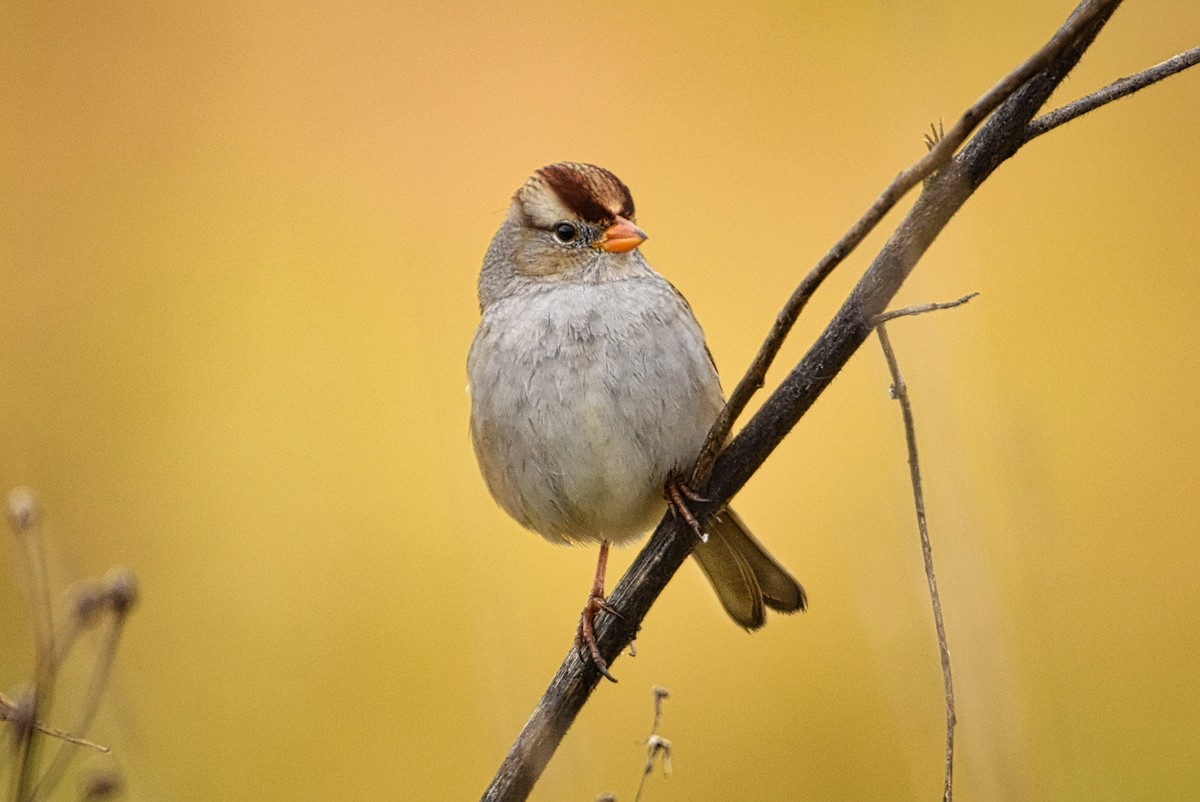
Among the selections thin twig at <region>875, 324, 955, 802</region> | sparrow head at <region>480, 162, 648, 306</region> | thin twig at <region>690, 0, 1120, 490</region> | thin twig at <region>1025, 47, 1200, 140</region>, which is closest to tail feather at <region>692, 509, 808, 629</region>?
sparrow head at <region>480, 162, 648, 306</region>

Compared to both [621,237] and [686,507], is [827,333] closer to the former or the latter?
[686,507]

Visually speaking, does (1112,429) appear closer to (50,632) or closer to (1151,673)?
(1151,673)

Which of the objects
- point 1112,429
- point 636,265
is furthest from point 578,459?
point 1112,429

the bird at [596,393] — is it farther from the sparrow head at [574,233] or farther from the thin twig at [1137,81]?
the thin twig at [1137,81]

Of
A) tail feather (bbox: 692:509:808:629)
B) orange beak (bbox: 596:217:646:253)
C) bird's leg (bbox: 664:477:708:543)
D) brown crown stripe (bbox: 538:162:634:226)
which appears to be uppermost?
brown crown stripe (bbox: 538:162:634:226)

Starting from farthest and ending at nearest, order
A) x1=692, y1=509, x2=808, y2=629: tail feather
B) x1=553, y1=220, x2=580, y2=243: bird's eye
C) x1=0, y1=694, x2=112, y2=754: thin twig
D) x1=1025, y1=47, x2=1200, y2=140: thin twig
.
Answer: x1=553, y1=220, x2=580, y2=243: bird's eye
x1=692, y1=509, x2=808, y2=629: tail feather
x1=1025, y1=47, x2=1200, y2=140: thin twig
x1=0, y1=694, x2=112, y2=754: thin twig

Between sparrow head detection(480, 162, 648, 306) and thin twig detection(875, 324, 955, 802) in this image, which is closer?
thin twig detection(875, 324, 955, 802)

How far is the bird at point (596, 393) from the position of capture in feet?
7.27

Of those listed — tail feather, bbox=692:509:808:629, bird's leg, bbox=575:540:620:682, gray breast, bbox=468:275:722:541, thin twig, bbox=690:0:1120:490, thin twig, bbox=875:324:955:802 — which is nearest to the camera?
thin twig, bbox=690:0:1120:490

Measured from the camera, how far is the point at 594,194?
97.3 inches

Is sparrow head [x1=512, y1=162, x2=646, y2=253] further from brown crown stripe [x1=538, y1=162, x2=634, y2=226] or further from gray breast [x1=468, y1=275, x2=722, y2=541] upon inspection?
gray breast [x1=468, y1=275, x2=722, y2=541]

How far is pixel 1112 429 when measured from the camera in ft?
10.7

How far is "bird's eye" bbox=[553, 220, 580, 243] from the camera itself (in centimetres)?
252

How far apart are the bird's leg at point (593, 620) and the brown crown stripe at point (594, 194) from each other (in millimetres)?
646
